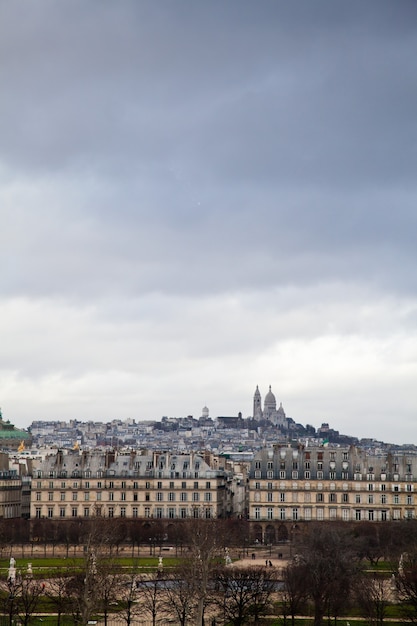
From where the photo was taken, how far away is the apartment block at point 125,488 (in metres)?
93.5

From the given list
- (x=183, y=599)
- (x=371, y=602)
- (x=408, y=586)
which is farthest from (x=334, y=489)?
(x=183, y=599)

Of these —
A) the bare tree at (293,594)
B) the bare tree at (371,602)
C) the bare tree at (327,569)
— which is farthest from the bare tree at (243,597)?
the bare tree at (371,602)

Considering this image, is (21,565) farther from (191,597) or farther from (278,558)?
(191,597)

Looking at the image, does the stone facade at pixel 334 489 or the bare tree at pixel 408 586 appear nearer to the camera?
the bare tree at pixel 408 586

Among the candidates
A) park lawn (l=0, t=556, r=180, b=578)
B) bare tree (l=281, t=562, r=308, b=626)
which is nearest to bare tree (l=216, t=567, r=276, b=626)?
bare tree (l=281, t=562, r=308, b=626)

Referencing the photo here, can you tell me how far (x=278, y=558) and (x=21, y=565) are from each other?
15628 millimetres

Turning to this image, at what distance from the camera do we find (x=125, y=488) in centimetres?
9419

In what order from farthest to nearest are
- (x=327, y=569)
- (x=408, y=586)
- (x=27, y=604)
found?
(x=327, y=569)
(x=408, y=586)
(x=27, y=604)

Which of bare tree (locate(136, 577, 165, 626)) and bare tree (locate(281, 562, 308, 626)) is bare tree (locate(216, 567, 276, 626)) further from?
bare tree (locate(136, 577, 165, 626))

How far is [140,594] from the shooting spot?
175ft

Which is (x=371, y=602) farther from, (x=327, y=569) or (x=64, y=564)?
(x=64, y=564)

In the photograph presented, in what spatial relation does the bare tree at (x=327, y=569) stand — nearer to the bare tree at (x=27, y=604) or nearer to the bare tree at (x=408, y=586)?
the bare tree at (x=408, y=586)

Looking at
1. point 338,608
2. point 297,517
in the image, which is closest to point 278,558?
point 297,517

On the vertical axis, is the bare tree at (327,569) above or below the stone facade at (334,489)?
below
